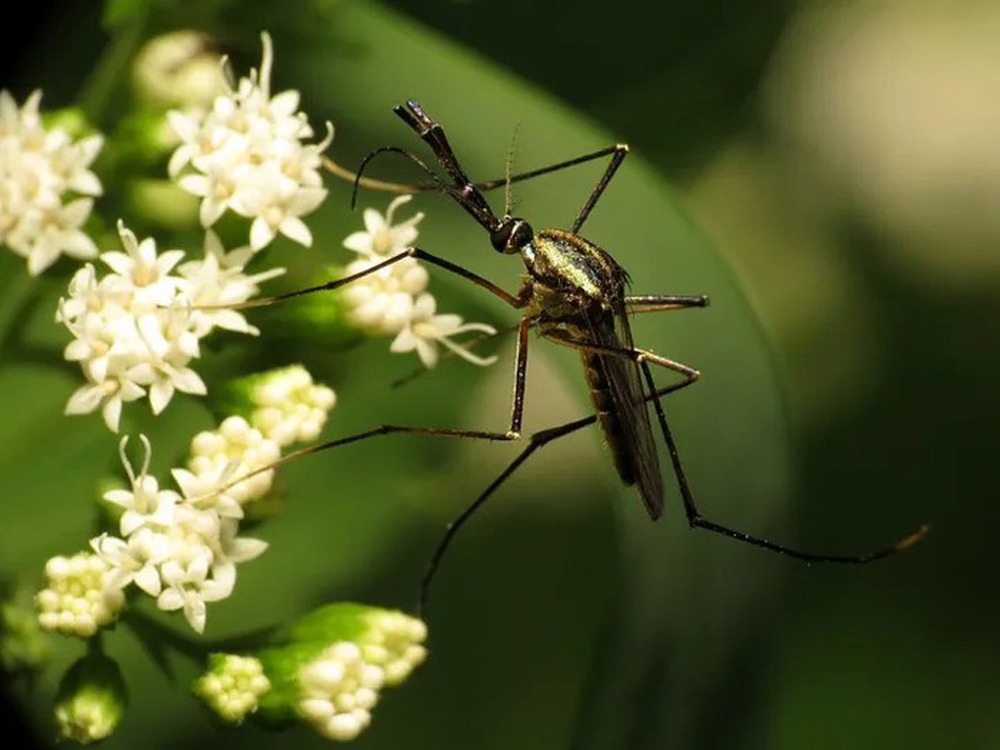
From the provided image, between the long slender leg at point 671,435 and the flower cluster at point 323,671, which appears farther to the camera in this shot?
the long slender leg at point 671,435

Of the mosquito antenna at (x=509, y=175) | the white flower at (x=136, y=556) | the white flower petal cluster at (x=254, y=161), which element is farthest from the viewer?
the mosquito antenna at (x=509, y=175)

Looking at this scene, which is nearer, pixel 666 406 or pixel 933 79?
pixel 666 406

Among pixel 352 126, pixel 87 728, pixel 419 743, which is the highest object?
pixel 352 126

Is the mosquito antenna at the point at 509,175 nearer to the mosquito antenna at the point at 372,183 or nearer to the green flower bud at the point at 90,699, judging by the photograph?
the mosquito antenna at the point at 372,183

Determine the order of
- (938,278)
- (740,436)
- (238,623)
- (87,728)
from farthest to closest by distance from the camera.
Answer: (938,278), (740,436), (238,623), (87,728)

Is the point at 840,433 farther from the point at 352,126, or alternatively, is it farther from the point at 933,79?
the point at 352,126

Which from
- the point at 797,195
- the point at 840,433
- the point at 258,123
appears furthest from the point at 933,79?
the point at 258,123

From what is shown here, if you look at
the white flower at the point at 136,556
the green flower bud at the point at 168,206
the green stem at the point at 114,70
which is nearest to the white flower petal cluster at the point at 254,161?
the green flower bud at the point at 168,206
